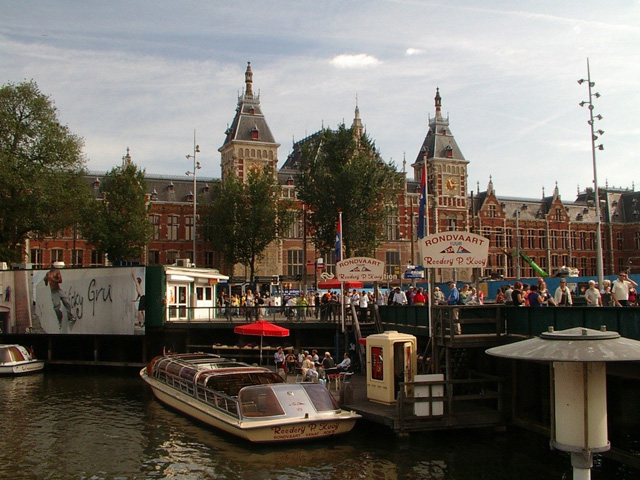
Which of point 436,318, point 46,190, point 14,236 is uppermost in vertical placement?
point 46,190

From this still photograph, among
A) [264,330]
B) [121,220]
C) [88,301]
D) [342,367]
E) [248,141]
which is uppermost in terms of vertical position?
[248,141]

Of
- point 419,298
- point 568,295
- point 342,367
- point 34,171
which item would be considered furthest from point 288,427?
point 34,171

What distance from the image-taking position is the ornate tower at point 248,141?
247 feet

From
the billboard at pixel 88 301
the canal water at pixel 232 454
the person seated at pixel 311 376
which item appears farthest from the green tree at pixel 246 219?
the canal water at pixel 232 454

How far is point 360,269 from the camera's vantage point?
31297mm

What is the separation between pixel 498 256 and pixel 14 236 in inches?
2418

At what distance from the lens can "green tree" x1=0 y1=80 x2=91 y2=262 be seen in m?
49.7

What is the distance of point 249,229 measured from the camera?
2520 inches

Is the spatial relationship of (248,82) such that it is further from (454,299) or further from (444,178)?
(454,299)

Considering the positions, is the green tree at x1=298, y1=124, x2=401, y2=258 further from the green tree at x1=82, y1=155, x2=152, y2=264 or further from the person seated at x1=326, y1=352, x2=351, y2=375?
the person seated at x1=326, y1=352, x2=351, y2=375

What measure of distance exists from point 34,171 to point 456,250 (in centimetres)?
3854

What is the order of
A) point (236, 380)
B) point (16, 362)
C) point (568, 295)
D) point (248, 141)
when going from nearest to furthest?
point (568, 295) < point (236, 380) < point (16, 362) < point (248, 141)

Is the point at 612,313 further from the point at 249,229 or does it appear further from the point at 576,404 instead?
the point at 249,229

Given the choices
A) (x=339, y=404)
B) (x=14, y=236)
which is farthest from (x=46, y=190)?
(x=339, y=404)
